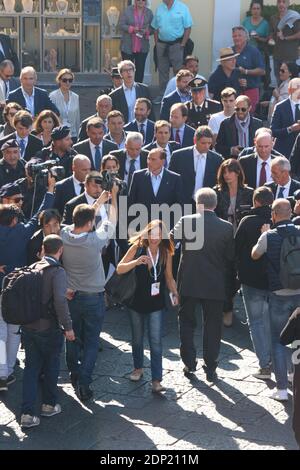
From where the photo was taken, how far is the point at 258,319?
10.4 meters

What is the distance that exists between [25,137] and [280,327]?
4.70 meters

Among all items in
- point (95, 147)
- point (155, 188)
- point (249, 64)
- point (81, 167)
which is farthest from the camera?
point (249, 64)

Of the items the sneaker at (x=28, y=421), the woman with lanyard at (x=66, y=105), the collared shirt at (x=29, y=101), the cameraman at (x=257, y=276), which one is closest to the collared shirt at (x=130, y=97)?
the woman with lanyard at (x=66, y=105)

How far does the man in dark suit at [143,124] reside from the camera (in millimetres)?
14016

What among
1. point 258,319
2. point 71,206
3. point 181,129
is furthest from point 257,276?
point 181,129

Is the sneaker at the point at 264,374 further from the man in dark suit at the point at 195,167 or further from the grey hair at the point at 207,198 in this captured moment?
the man in dark suit at the point at 195,167

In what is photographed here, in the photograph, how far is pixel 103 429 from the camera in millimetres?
9172

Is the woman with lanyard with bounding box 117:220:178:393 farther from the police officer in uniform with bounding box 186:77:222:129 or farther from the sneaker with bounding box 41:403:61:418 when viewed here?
the police officer in uniform with bounding box 186:77:222:129

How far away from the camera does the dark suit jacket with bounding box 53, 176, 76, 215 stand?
11.5m

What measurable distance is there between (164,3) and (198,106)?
4625 mm

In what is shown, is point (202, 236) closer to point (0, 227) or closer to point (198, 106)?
point (0, 227)

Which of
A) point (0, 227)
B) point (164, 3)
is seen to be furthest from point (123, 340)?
point (164, 3)

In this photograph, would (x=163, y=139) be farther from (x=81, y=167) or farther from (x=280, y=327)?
(x=280, y=327)

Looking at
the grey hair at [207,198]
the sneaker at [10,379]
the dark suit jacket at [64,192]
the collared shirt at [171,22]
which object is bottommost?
the sneaker at [10,379]
